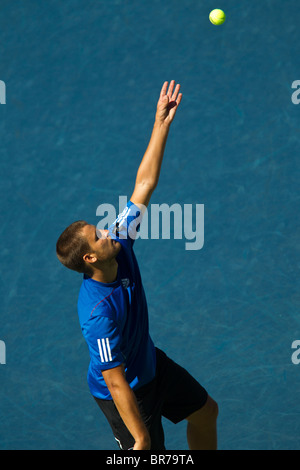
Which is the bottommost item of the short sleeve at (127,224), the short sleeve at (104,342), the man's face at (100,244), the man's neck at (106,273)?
the short sleeve at (104,342)

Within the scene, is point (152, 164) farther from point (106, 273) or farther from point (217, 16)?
point (217, 16)

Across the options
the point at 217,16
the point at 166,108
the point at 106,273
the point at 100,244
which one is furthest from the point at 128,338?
the point at 217,16

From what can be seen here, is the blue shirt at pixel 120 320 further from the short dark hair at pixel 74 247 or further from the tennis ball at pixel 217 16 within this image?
the tennis ball at pixel 217 16

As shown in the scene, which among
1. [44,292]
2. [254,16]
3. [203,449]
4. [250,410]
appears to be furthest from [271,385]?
[254,16]

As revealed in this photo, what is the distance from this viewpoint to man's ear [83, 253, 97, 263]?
284 centimetres

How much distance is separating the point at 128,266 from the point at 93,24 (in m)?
1.93

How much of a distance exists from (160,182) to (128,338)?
149cm

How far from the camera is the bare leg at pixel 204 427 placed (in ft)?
10.9

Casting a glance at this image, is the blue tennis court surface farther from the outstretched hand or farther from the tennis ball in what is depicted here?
the outstretched hand

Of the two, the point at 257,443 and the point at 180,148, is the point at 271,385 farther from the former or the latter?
the point at 180,148

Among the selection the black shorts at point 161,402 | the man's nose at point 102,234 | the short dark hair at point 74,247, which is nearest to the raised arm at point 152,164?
the man's nose at point 102,234

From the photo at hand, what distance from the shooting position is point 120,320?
289cm

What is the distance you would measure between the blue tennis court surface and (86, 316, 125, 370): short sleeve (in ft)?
4.82

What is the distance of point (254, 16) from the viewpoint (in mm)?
4293
